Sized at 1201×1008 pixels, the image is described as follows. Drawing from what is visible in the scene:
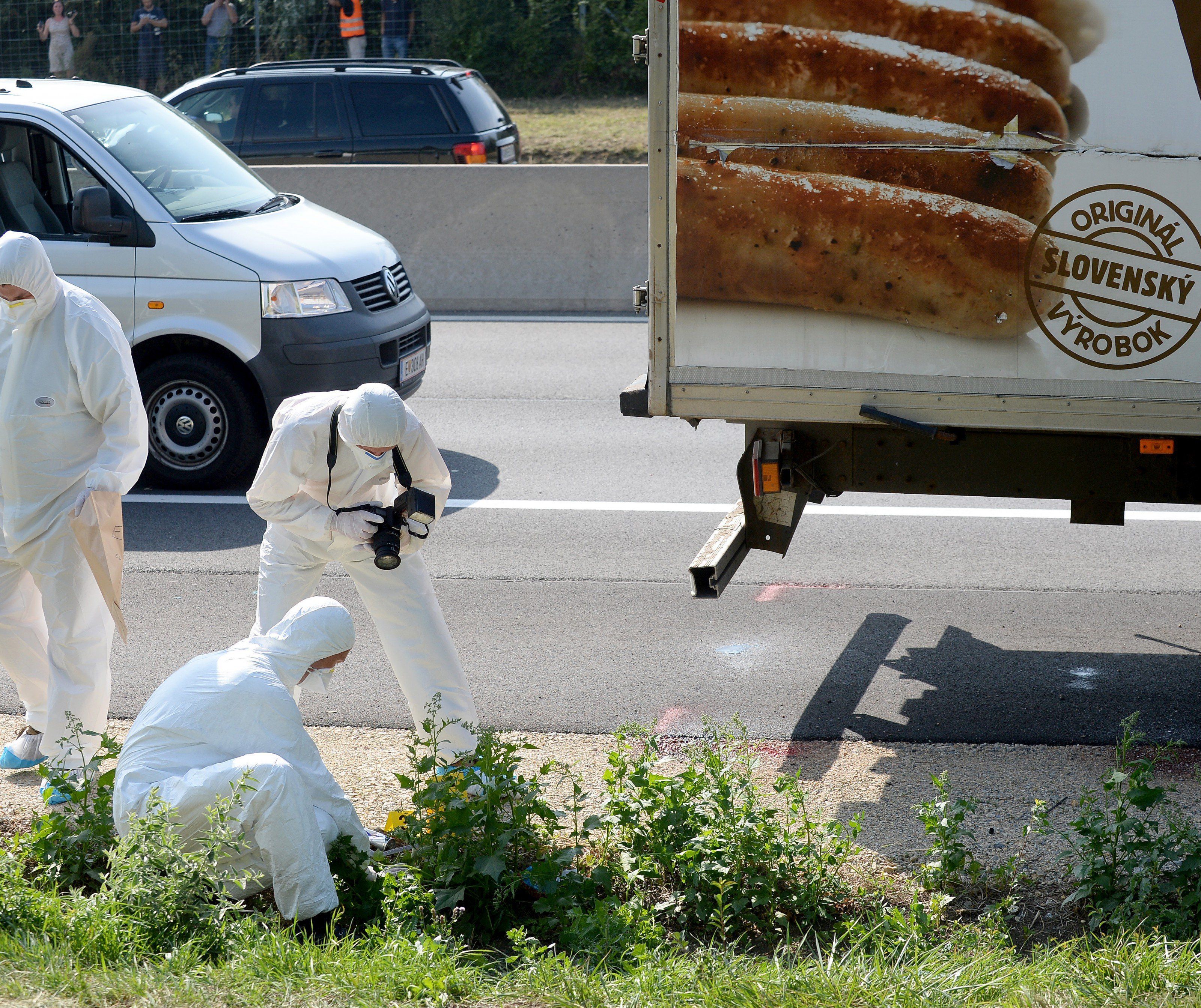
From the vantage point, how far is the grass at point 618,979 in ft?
11.5

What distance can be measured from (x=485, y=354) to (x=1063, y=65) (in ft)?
27.0

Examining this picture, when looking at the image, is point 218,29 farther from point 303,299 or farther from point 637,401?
point 637,401

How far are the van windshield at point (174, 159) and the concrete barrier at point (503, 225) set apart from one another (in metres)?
4.93

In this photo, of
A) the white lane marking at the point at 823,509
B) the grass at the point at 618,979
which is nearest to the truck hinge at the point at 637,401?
the grass at the point at 618,979

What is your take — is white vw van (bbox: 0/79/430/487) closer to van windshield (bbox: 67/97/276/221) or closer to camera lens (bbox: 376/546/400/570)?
van windshield (bbox: 67/97/276/221)

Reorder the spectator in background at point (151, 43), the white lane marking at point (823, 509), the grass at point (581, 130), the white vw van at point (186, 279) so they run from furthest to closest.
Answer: the spectator in background at point (151, 43) → the grass at point (581, 130) → the white vw van at point (186, 279) → the white lane marking at point (823, 509)

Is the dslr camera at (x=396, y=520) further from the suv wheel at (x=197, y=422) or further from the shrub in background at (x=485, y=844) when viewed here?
the suv wheel at (x=197, y=422)

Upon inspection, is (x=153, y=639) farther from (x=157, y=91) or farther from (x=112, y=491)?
(x=157, y=91)

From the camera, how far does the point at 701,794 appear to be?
4355mm

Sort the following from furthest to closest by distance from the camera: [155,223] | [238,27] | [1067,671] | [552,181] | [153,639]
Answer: [238,27]
[552,181]
[155,223]
[153,639]
[1067,671]

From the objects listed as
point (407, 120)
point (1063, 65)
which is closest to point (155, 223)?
point (1063, 65)

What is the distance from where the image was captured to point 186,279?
8.52 meters

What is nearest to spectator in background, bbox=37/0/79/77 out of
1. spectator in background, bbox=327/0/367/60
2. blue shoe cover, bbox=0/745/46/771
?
spectator in background, bbox=327/0/367/60

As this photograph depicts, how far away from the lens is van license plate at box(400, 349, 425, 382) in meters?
9.06
